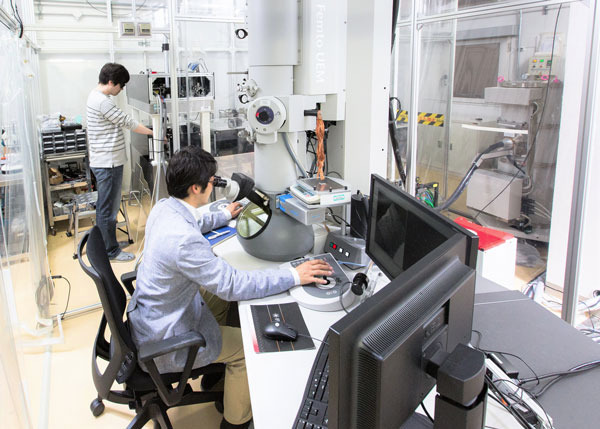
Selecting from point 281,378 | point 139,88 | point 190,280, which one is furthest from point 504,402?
point 139,88

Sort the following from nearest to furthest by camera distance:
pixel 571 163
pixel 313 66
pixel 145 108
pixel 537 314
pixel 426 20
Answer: pixel 537 314 < pixel 313 66 < pixel 426 20 < pixel 571 163 < pixel 145 108

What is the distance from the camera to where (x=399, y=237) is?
1.36 metres

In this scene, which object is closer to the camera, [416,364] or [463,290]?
[416,364]

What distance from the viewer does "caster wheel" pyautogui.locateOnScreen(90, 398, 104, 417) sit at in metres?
2.00

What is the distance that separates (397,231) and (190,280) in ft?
2.36

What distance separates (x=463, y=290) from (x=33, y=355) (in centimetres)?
191

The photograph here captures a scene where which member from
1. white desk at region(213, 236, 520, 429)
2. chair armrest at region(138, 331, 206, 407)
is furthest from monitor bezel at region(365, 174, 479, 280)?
chair armrest at region(138, 331, 206, 407)

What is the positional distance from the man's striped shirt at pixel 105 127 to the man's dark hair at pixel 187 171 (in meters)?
2.08

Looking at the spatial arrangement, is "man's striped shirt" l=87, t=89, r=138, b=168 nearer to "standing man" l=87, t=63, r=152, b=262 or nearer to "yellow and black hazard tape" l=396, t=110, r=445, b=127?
"standing man" l=87, t=63, r=152, b=262

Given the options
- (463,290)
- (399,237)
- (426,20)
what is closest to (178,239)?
(399,237)

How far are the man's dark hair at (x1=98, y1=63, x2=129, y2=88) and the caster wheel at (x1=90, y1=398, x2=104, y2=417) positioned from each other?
228 cm

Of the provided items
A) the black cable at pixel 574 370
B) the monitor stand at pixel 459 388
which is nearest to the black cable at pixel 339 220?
the black cable at pixel 574 370

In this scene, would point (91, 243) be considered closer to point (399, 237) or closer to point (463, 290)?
point (399, 237)

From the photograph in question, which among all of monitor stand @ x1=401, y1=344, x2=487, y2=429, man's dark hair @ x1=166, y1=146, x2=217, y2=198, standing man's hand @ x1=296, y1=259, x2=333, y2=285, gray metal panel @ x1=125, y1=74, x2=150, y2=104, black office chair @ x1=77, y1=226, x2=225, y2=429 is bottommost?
black office chair @ x1=77, y1=226, x2=225, y2=429
